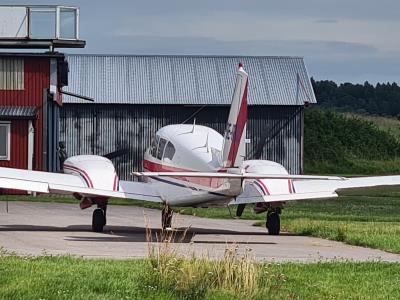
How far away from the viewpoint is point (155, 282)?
14.2 m

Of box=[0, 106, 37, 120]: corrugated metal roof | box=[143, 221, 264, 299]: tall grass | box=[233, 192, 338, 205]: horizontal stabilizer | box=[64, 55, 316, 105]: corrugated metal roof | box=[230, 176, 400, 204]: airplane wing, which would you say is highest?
box=[64, 55, 316, 105]: corrugated metal roof

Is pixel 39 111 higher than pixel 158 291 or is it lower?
higher

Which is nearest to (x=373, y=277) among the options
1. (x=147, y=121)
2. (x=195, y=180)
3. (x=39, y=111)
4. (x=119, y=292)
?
(x=119, y=292)

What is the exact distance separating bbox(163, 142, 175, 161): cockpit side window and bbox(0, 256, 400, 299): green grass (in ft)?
30.0

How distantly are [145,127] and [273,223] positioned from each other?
33660mm

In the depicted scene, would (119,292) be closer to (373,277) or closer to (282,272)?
(282,272)

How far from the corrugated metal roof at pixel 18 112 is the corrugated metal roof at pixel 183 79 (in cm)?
1295

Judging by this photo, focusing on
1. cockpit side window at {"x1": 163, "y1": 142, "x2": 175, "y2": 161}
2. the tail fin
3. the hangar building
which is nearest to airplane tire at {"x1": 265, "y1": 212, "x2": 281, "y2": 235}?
cockpit side window at {"x1": 163, "y1": 142, "x2": 175, "y2": 161}

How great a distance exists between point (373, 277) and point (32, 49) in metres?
32.6

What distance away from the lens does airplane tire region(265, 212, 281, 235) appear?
2706 centimetres

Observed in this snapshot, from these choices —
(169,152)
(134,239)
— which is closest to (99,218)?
(169,152)

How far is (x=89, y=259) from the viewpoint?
1802 centimetres

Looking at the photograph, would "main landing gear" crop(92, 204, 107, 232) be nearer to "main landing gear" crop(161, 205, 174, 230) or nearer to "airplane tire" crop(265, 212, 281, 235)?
"main landing gear" crop(161, 205, 174, 230)

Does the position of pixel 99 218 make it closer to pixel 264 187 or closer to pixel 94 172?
pixel 94 172
